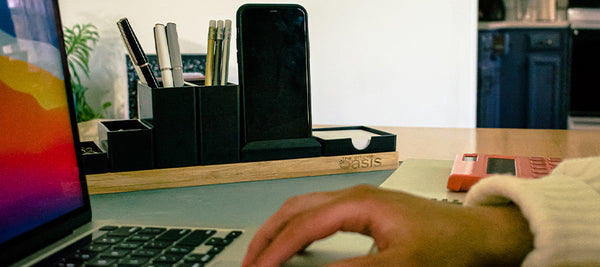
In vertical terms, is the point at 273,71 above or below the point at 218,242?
above

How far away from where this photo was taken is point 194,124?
0.79 metres

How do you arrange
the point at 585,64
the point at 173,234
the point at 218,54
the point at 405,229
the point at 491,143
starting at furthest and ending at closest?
the point at 585,64, the point at 491,143, the point at 218,54, the point at 173,234, the point at 405,229

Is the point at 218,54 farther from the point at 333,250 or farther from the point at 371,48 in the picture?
the point at 371,48

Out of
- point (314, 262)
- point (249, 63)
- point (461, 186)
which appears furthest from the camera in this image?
point (249, 63)

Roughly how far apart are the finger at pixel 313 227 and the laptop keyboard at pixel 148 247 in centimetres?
7

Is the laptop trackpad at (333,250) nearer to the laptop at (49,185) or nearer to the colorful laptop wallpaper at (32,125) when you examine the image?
the laptop at (49,185)

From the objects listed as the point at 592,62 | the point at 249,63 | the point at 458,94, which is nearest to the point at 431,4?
the point at 458,94

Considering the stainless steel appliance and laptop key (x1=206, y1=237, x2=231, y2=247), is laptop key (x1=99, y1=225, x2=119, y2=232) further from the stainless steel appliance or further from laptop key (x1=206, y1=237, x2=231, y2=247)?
the stainless steel appliance

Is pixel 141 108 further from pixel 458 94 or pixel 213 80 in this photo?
pixel 458 94

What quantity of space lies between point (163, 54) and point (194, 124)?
12 centimetres

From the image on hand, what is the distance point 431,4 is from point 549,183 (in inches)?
108

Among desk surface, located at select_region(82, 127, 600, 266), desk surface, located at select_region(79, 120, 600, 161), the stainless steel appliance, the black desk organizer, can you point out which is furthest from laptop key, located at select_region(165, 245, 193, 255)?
the stainless steel appliance

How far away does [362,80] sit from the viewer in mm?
3178

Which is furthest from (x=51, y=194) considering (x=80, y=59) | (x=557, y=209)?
(x=80, y=59)
